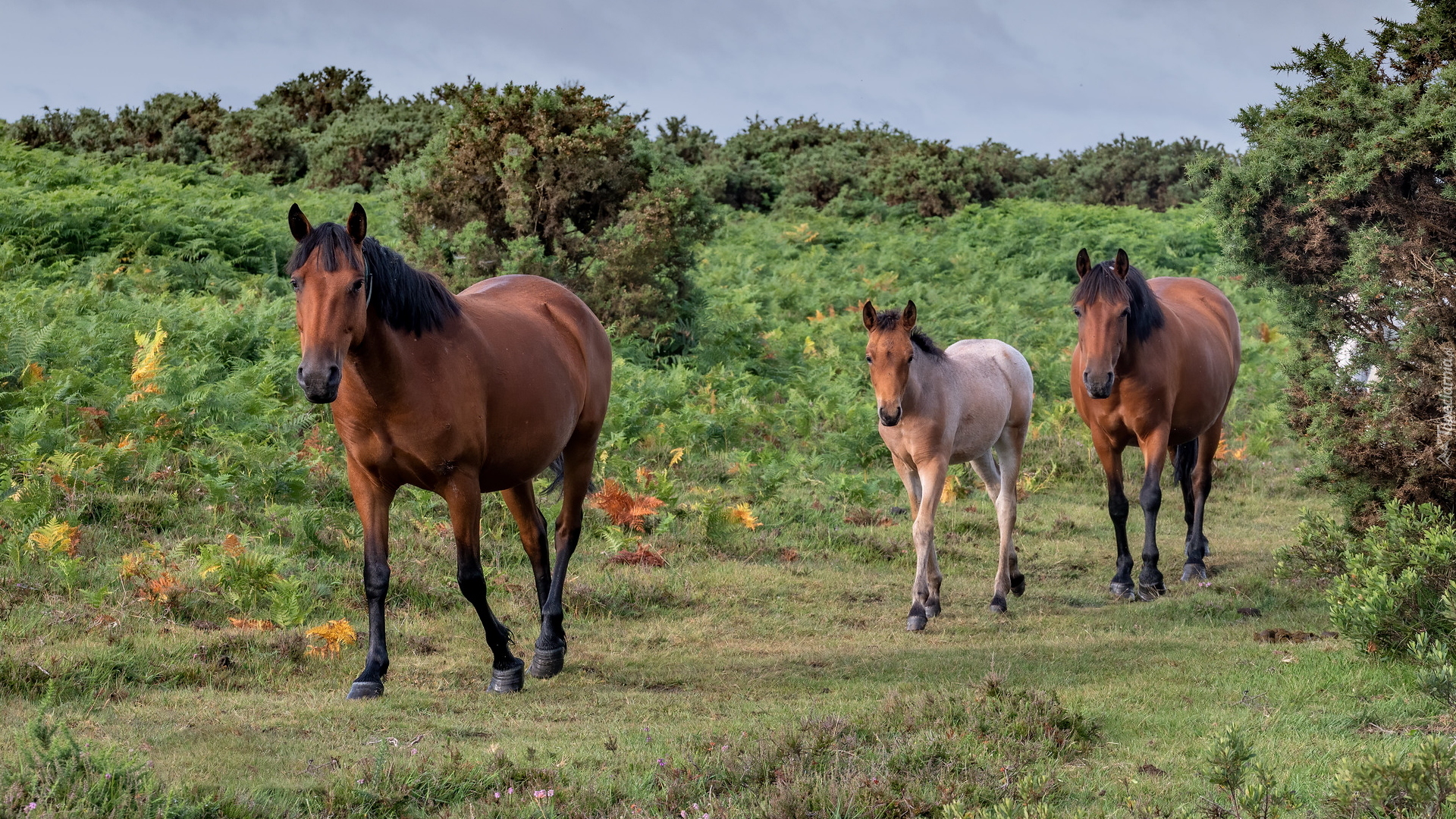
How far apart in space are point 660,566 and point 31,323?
5.85 metres

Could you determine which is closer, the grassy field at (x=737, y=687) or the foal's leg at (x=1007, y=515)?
the grassy field at (x=737, y=687)

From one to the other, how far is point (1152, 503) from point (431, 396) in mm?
5960

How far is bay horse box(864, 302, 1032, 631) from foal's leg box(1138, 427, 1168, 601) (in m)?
0.92

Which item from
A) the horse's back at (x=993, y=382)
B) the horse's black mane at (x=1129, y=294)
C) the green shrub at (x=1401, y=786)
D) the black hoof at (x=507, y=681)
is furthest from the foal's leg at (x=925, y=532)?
the green shrub at (x=1401, y=786)

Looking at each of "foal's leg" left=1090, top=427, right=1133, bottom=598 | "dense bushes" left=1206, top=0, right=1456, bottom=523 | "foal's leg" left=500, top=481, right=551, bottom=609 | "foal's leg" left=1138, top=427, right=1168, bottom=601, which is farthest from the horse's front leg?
"dense bushes" left=1206, top=0, right=1456, bottom=523

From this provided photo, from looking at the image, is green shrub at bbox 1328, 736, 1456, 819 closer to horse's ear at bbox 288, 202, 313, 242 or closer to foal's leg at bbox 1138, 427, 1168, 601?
horse's ear at bbox 288, 202, 313, 242

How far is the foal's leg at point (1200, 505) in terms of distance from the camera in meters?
9.40

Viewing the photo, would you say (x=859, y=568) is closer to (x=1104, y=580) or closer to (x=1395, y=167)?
(x=1104, y=580)

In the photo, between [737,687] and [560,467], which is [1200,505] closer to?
[737,687]

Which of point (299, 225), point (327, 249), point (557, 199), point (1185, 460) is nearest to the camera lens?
point (327, 249)

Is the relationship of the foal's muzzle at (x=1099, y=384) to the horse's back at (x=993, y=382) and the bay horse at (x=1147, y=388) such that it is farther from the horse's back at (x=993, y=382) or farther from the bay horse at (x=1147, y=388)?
the horse's back at (x=993, y=382)

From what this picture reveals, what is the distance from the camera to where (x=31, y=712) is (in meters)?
5.03

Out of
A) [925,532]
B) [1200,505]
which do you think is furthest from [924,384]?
[1200,505]

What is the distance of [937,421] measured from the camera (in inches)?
318
